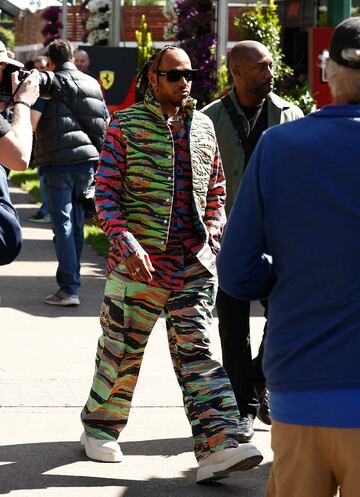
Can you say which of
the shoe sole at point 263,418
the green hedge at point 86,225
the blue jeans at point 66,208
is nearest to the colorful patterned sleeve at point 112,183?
the shoe sole at point 263,418

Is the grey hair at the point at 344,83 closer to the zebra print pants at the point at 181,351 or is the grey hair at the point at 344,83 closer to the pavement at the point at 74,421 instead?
the zebra print pants at the point at 181,351

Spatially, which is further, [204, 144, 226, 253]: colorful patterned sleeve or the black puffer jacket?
the black puffer jacket

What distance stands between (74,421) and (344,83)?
352 centimetres

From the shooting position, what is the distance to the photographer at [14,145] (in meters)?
4.43

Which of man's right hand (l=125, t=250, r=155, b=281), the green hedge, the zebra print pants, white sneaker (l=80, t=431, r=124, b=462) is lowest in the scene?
the green hedge

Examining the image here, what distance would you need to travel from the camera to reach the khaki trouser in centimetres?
309

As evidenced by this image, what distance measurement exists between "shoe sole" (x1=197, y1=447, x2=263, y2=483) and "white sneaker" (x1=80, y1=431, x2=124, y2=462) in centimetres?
49

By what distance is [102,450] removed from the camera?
221 inches

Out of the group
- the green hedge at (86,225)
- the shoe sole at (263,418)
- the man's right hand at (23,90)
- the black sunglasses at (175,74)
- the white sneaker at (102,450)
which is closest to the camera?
the man's right hand at (23,90)

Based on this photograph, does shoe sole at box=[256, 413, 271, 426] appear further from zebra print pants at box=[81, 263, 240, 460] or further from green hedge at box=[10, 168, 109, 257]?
green hedge at box=[10, 168, 109, 257]

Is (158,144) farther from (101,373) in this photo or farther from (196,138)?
(101,373)

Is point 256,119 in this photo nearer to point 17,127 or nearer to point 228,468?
point 17,127

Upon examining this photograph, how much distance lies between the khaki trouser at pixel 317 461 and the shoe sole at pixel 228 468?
1.94 metres

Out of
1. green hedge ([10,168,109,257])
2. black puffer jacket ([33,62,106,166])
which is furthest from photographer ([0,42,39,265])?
black puffer jacket ([33,62,106,166])
